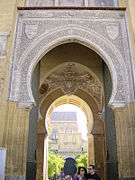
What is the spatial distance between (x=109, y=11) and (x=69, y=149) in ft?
91.6

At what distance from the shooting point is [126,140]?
539 cm

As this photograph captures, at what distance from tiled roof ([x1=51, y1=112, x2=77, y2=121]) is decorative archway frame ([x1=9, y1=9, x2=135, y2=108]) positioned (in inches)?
1230

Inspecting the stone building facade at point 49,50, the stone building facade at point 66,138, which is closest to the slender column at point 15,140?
the stone building facade at point 49,50

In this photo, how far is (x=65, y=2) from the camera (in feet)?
23.7

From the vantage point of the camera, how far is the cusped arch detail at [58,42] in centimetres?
567

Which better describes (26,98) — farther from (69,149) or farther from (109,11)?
(69,149)

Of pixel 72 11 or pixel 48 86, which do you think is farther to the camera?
pixel 48 86

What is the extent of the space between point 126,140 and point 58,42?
316cm

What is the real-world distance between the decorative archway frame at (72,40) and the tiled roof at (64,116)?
31.2m

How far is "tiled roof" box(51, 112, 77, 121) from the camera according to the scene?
3766 centimetres

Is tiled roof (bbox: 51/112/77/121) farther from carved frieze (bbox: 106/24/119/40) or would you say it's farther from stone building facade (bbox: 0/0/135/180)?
carved frieze (bbox: 106/24/119/40)

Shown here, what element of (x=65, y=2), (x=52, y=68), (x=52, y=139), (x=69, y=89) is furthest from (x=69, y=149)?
(x=65, y=2)

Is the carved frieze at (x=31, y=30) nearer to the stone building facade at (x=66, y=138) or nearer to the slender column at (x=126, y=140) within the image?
the slender column at (x=126, y=140)

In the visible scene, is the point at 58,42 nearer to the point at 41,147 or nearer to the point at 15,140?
the point at 15,140
